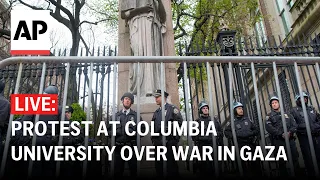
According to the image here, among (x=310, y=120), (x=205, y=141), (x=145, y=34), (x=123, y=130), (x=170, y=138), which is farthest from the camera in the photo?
(x=145, y=34)

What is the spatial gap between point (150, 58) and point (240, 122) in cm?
251

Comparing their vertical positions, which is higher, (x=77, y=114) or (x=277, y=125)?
(x=77, y=114)

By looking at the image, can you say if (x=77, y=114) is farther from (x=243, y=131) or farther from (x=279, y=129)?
(x=279, y=129)

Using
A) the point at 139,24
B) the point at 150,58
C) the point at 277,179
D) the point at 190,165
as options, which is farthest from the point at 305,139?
the point at 139,24

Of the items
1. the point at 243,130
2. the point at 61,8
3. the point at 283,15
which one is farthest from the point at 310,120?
the point at 283,15

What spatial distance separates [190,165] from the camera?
268 centimetres

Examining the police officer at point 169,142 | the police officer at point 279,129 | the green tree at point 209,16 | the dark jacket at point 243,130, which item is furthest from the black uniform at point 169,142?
the green tree at point 209,16

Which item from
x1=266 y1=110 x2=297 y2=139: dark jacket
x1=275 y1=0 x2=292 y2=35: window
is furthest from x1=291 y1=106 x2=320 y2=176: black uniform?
x1=275 y1=0 x2=292 y2=35: window

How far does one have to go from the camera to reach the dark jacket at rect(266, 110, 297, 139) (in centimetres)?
446

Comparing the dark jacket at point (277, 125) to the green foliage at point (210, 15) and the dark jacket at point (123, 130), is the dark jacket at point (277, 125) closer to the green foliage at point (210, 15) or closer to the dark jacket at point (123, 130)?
the dark jacket at point (123, 130)

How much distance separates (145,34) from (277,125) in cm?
327

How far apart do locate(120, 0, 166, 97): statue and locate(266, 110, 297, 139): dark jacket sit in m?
2.25

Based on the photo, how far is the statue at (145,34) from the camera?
569cm

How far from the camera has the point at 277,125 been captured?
475 cm
